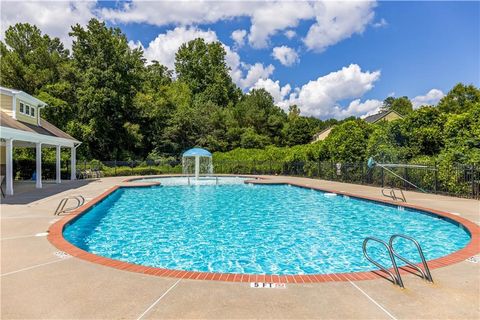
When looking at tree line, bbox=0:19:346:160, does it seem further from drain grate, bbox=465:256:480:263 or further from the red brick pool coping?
drain grate, bbox=465:256:480:263

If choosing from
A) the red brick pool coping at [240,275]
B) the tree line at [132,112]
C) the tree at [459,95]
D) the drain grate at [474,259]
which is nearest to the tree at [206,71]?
the tree line at [132,112]

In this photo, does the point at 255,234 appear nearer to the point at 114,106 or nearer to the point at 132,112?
the point at 114,106

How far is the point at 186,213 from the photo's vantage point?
12.0 meters

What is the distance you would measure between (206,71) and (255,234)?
50.8 meters

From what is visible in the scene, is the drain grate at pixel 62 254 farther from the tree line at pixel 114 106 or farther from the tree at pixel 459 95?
the tree at pixel 459 95

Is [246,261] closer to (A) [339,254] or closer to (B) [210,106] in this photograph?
(A) [339,254]

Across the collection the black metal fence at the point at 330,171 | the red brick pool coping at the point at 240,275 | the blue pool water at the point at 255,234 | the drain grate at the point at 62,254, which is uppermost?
the black metal fence at the point at 330,171

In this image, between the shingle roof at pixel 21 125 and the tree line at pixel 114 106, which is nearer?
the shingle roof at pixel 21 125

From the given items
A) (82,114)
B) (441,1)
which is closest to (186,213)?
(441,1)

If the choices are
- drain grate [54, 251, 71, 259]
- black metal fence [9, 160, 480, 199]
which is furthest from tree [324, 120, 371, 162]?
drain grate [54, 251, 71, 259]

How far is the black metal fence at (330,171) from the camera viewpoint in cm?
1376

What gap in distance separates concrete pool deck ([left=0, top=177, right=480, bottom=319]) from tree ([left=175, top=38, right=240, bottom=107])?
158 feet

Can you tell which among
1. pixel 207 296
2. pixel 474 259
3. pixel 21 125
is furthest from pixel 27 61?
pixel 474 259

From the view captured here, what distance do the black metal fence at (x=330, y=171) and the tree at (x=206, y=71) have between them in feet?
70.7
